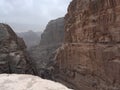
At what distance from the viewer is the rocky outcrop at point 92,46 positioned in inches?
790

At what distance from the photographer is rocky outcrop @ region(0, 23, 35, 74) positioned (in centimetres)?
3009

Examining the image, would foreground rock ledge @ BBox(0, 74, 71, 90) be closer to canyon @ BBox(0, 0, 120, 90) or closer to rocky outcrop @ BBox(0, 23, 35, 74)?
canyon @ BBox(0, 0, 120, 90)

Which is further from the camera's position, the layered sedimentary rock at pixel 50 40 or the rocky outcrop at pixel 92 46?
the layered sedimentary rock at pixel 50 40

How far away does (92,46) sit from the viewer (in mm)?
23547

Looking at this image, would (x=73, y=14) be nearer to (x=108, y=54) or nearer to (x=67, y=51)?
(x=67, y=51)

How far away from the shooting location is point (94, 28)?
23406mm

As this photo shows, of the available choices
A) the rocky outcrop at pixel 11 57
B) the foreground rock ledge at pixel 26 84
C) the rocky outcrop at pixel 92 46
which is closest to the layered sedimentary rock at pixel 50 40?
the rocky outcrop at pixel 11 57

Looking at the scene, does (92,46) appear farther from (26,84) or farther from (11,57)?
(26,84)

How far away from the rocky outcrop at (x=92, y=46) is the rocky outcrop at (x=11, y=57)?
504 cm

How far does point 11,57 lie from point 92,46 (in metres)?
11.5

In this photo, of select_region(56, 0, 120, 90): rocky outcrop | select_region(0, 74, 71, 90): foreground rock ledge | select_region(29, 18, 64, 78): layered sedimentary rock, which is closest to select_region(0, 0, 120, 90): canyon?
select_region(56, 0, 120, 90): rocky outcrop

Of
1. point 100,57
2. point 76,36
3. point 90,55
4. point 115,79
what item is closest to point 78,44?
point 76,36

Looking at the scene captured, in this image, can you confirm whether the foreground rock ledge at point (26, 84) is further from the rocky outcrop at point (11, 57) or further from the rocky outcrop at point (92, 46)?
the rocky outcrop at point (11, 57)

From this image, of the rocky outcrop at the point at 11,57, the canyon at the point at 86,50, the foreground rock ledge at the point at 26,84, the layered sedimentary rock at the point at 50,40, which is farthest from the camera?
the layered sedimentary rock at the point at 50,40
